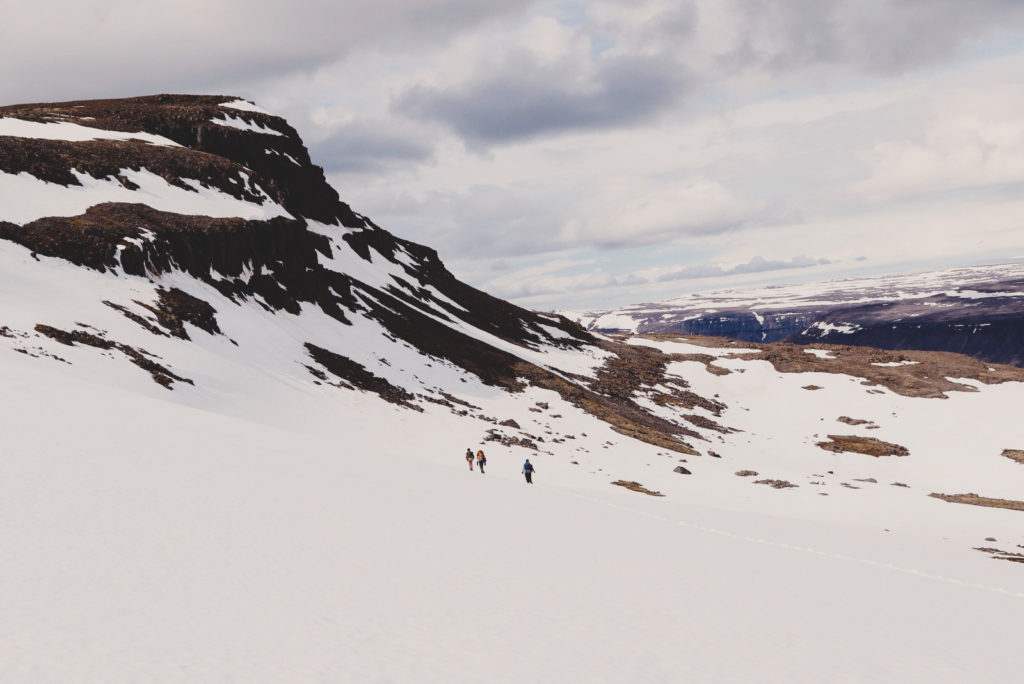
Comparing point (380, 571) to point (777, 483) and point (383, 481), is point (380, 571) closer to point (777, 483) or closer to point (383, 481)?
point (383, 481)

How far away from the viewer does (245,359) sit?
146 feet

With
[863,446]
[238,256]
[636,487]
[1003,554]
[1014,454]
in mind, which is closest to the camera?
[1003,554]

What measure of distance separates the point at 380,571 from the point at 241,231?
5922 cm

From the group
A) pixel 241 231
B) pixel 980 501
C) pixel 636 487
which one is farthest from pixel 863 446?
pixel 241 231

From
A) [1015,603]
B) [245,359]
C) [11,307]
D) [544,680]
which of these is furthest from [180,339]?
[1015,603]

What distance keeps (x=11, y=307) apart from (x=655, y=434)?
48.5 meters

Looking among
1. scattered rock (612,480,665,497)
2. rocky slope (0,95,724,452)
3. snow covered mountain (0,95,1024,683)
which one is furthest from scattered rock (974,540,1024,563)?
rocky slope (0,95,724,452)

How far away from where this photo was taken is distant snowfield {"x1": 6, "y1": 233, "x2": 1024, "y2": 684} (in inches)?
319

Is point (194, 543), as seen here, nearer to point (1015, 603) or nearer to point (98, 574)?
point (98, 574)

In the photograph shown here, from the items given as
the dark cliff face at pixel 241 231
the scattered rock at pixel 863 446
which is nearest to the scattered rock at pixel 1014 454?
the scattered rock at pixel 863 446

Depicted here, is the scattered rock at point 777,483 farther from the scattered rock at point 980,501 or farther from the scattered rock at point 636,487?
the scattered rock at point 980,501

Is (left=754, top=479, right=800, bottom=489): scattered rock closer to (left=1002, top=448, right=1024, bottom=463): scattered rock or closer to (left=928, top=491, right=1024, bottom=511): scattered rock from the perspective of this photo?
(left=928, top=491, right=1024, bottom=511): scattered rock

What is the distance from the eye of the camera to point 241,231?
63.1m

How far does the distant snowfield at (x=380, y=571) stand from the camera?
319 inches
